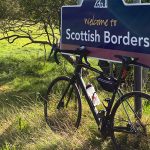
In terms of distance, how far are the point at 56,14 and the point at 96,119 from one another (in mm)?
7030

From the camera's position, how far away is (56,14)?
12016mm

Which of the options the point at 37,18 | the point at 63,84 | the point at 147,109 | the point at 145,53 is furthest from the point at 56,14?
the point at 145,53

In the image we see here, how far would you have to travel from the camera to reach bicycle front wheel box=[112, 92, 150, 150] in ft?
16.1

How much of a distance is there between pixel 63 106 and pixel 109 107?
122cm

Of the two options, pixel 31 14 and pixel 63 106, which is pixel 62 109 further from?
pixel 31 14

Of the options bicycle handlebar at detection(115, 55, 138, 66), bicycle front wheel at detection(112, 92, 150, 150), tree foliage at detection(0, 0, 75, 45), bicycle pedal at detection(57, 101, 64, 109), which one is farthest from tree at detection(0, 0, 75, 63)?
bicycle handlebar at detection(115, 55, 138, 66)

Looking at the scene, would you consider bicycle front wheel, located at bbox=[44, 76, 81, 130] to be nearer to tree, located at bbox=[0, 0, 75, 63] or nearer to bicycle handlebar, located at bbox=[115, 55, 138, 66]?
bicycle handlebar, located at bbox=[115, 55, 138, 66]

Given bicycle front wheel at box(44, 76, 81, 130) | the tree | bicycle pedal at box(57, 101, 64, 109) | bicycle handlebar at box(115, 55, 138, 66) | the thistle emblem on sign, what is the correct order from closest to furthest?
1. bicycle handlebar at box(115, 55, 138, 66)
2. the thistle emblem on sign
3. bicycle front wheel at box(44, 76, 81, 130)
4. bicycle pedal at box(57, 101, 64, 109)
5. the tree

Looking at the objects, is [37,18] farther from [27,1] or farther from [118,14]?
[118,14]

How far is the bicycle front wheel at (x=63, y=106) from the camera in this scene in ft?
19.4

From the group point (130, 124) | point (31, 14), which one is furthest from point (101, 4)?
point (31, 14)

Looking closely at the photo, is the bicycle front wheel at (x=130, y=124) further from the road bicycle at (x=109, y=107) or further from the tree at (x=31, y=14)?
the tree at (x=31, y=14)

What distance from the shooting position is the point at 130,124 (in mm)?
4941

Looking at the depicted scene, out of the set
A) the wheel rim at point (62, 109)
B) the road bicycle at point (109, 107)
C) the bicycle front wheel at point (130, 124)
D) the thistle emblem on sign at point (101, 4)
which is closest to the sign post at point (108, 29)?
the thistle emblem on sign at point (101, 4)
